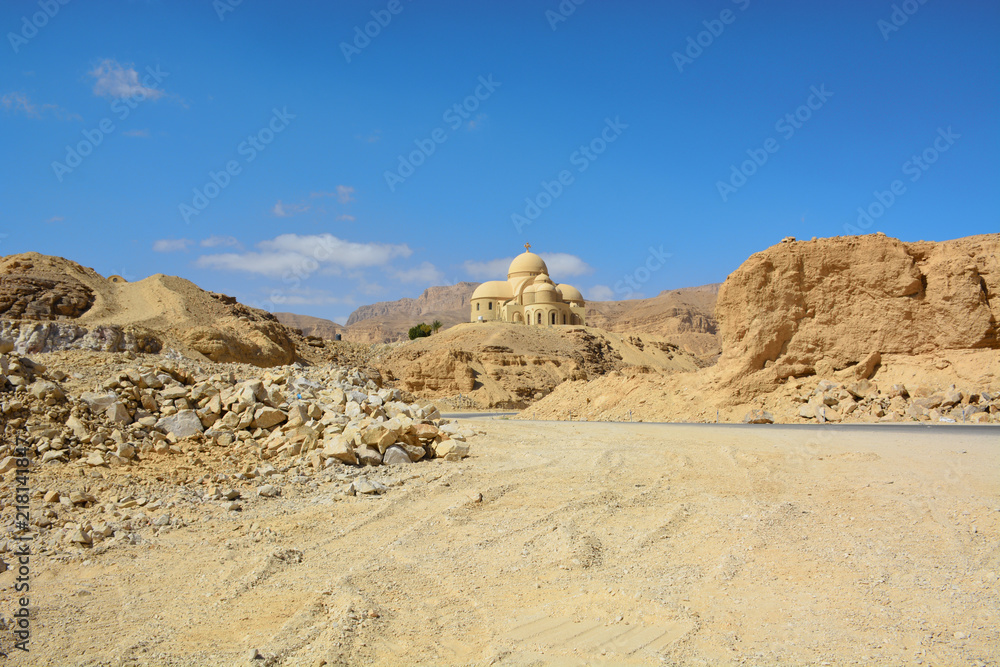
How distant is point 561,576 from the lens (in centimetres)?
461

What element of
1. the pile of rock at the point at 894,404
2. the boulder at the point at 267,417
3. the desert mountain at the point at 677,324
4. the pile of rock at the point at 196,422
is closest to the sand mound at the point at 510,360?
the desert mountain at the point at 677,324

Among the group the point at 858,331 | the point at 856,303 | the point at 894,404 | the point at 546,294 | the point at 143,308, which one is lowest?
the point at 894,404

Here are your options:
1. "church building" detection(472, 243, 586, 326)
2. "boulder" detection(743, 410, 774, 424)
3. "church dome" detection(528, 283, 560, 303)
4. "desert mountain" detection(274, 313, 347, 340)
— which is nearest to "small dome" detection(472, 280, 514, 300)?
"church building" detection(472, 243, 586, 326)

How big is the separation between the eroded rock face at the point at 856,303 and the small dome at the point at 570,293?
164 feet

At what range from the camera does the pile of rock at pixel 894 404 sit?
41.1 ft

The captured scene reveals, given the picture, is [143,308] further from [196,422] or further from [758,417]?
[758,417]

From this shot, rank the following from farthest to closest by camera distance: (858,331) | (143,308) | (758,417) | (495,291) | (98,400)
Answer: (495,291)
(143,308)
(858,331)
(758,417)
(98,400)

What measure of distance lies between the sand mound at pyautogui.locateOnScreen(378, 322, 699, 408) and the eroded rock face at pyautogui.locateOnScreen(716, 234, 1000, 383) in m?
21.9

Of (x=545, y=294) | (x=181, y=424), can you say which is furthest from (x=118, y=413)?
(x=545, y=294)

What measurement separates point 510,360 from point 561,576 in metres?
36.8

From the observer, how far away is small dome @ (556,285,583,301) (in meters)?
66.7

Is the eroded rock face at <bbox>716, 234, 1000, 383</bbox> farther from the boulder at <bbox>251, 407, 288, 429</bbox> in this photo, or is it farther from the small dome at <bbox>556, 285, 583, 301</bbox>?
the small dome at <bbox>556, 285, 583, 301</bbox>

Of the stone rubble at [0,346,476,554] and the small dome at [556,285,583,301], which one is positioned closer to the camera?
the stone rubble at [0,346,476,554]

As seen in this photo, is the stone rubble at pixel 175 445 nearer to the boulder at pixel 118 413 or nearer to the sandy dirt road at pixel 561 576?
the boulder at pixel 118 413
